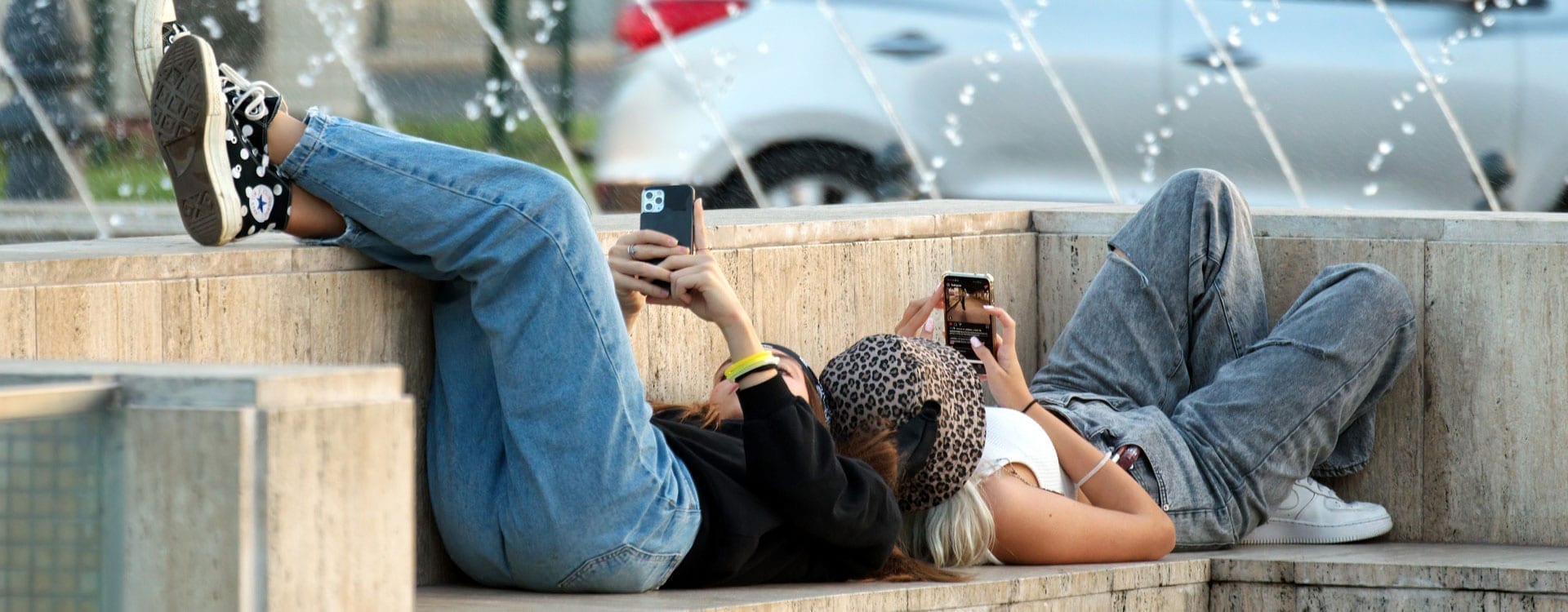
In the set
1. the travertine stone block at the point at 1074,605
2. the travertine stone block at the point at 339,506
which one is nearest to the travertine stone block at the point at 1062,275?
the travertine stone block at the point at 1074,605

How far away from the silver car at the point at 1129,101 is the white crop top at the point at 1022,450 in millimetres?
5346

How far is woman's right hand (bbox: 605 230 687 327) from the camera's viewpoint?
3.77m

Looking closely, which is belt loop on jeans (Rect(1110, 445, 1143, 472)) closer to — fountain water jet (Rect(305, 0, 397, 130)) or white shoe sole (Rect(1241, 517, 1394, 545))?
white shoe sole (Rect(1241, 517, 1394, 545))

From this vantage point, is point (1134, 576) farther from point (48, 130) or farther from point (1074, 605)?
point (48, 130)

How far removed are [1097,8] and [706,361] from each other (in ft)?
18.6

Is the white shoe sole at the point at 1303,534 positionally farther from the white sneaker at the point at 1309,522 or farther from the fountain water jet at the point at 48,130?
the fountain water jet at the point at 48,130

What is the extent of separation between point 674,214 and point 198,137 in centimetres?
88

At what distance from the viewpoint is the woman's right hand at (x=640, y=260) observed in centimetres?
377

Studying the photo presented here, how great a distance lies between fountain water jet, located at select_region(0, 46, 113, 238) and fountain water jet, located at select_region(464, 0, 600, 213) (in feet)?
7.83

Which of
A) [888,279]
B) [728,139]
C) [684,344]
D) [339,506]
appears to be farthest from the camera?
[728,139]

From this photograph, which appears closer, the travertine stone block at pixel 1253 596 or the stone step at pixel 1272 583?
the stone step at pixel 1272 583

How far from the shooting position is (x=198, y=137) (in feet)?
11.1

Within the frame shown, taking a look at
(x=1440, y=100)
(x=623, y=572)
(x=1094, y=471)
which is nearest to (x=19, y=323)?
(x=623, y=572)

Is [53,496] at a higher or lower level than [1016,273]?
lower
